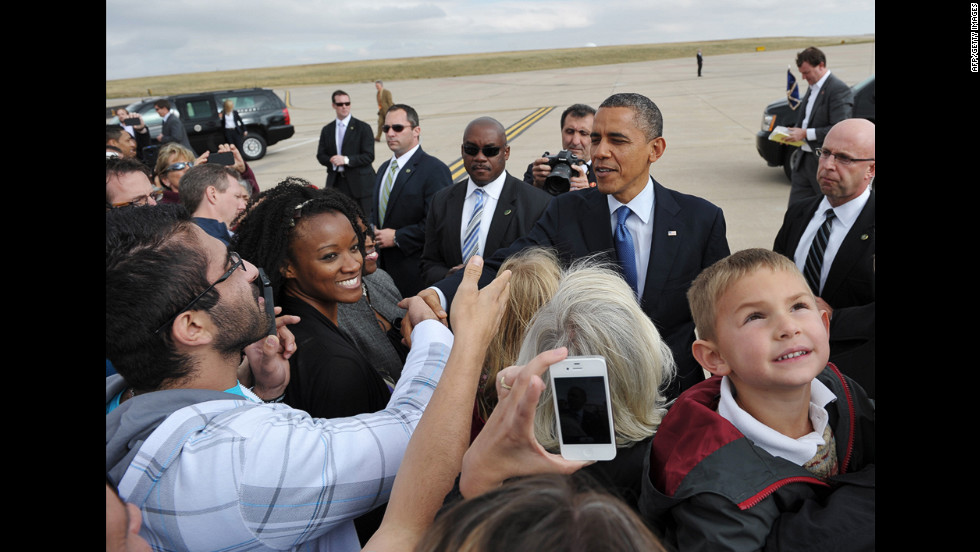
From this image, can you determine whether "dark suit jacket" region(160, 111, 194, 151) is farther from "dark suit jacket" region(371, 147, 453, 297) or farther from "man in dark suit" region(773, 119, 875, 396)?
"man in dark suit" region(773, 119, 875, 396)

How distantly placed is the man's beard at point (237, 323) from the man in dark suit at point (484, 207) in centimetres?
240

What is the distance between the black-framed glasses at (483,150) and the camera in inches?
170

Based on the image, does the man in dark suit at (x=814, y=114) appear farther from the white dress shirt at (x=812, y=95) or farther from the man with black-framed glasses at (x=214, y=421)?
the man with black-framed glasses at (x=214, y=421)

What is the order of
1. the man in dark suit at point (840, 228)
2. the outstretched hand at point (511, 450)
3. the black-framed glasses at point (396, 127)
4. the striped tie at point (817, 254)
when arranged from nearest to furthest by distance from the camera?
the outstretched hand at point (511, 450)
the man in dark suit at point (840, 228)
the striped tie at point (817, 254)
the black-framed glasses at point (396, 127)

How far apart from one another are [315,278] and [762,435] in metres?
1.77

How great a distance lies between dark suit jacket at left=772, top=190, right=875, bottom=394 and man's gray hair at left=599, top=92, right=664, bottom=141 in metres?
1.18

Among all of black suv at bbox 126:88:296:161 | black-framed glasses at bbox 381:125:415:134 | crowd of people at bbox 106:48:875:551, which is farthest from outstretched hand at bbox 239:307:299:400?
black suv at bbox 126:88:296:161

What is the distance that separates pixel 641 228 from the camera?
2943 millimetres

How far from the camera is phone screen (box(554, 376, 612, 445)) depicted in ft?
4.47

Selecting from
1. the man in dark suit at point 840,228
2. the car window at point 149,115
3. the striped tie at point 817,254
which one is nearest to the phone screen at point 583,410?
the man in dark suit at point 840,228
